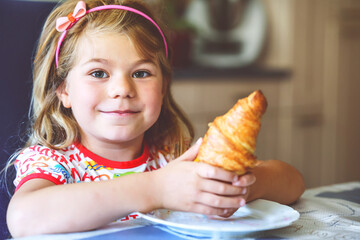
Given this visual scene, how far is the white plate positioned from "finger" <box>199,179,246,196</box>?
0.05m

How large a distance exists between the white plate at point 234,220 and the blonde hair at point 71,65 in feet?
1.20

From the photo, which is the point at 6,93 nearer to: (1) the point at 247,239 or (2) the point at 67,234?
(2) the point at 67,234

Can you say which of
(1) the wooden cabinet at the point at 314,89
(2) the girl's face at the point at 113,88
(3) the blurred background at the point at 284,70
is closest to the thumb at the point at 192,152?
(2) the girl's face at the point at 113,88

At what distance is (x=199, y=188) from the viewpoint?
0.76 meters

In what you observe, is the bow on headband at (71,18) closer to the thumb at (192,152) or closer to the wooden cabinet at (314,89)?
the thumb at (192,152)

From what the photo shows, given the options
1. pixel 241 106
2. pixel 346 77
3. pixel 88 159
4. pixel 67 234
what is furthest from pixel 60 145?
pixel 346 77

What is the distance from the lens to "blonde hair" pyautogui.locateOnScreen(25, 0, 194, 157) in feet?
3.32

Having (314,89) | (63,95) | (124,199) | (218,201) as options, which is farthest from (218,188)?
(314,89)

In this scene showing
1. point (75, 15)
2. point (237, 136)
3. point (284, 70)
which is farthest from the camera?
point (284, 70)

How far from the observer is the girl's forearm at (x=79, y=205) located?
74 cm

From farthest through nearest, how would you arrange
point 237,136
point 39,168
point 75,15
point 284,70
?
point 284,70 < point 75,15 < point 39,168 < point 237,136

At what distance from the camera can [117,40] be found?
975 millimetres

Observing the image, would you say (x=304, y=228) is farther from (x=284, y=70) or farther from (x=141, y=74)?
(x=284, y=70)

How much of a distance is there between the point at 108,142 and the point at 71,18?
29cm
